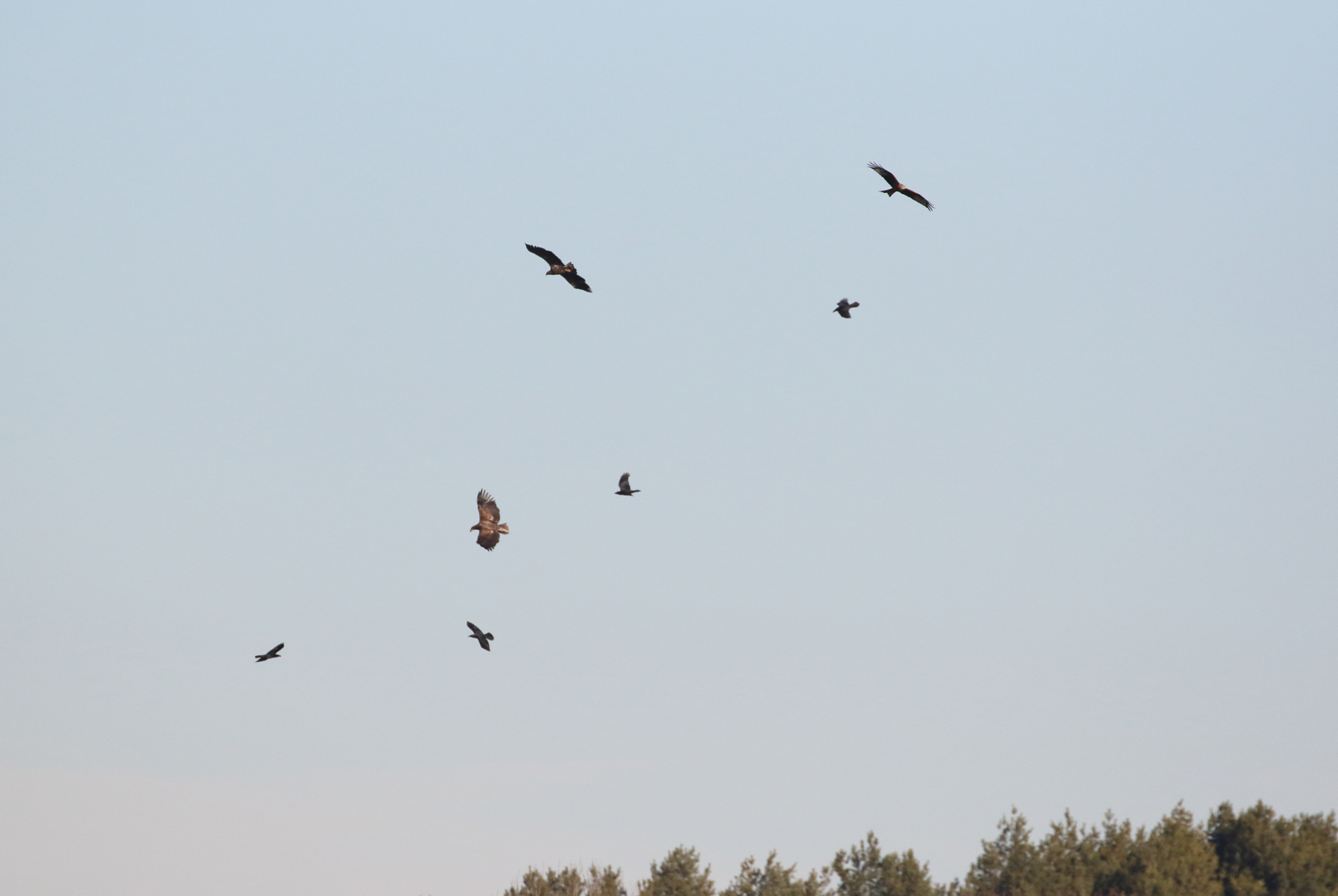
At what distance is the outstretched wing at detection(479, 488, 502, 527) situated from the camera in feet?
134

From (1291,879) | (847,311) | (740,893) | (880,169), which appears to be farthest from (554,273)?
(1291,879)

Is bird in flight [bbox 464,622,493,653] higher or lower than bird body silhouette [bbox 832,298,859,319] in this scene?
lower

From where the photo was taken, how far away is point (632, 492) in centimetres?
4178

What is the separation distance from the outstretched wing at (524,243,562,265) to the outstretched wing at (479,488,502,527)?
25.7 feet

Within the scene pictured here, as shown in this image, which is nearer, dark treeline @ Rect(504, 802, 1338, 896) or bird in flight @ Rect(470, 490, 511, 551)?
bird in flight @ Rect(470, 490, 511, 551)

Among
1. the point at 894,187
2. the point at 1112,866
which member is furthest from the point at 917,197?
the point at 1112,866

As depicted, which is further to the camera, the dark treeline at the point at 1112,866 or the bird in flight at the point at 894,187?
the dark treeline at the point at 1112,866

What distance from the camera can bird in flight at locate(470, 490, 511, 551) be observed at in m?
39.6

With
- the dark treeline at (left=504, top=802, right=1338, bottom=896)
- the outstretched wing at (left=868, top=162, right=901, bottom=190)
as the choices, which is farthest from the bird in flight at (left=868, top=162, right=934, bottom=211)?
the dark treeline at (left=504, top=802, right=1338, bottom=896)

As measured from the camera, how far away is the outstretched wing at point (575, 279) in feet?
116

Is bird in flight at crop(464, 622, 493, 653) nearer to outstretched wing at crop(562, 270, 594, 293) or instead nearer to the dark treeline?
outstretched wing at crop(562, 270, 594, 293)

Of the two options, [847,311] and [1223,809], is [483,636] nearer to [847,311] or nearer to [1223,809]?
[847,311]

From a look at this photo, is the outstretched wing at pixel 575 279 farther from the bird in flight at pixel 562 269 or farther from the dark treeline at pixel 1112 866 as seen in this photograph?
the dark treeline at pixel 1112 866

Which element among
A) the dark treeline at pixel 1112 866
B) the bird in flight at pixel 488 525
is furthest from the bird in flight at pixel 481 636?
the dark treeline at pixel 1112 866
